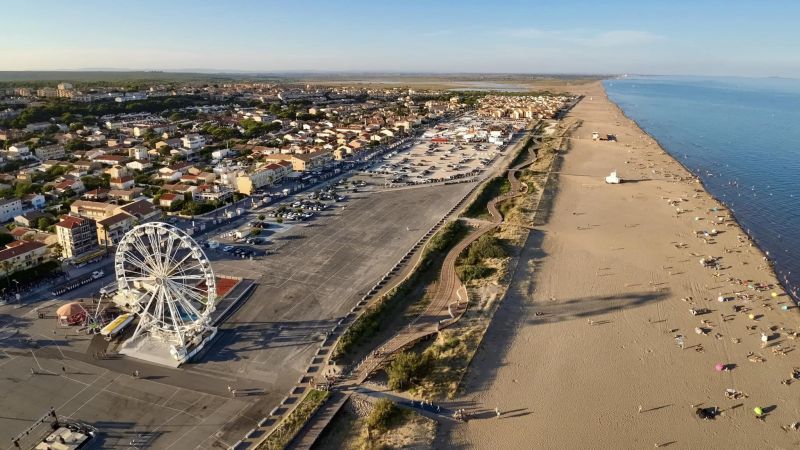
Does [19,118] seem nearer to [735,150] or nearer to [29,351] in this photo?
[29,351]

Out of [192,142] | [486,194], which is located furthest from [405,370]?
[192,142]

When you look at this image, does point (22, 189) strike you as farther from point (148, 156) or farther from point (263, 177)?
point (263, 177)

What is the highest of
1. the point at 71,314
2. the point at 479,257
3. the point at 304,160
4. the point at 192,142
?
the point at 192,142

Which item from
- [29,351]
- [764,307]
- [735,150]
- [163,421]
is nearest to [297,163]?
[29,351]

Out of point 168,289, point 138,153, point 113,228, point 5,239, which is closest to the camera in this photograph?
point 168,289

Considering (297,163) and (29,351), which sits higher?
(297,163)

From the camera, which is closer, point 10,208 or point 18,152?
point 10,208
